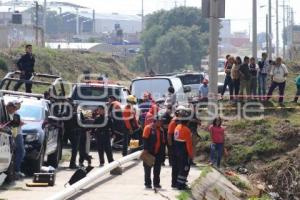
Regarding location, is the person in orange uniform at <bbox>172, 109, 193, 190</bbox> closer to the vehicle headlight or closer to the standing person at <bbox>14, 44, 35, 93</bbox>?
the vehicle headlight

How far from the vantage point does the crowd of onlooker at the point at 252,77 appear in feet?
100

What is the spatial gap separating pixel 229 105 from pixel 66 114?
9422 millimetres

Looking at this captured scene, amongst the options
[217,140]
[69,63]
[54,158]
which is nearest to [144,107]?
[217,140]

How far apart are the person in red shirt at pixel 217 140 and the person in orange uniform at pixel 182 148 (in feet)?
18.1

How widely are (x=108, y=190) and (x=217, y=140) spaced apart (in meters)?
6.43

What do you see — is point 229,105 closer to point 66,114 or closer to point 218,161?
point 218,161

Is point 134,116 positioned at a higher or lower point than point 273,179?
higher

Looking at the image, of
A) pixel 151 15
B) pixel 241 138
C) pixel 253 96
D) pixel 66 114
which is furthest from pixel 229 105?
pixel 151 15

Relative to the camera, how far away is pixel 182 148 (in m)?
17.0

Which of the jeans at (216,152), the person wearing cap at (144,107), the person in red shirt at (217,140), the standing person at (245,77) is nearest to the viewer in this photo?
the person in red shirt at (217,140)

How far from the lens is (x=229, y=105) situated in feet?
98.8

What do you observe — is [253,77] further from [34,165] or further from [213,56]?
[34,165]

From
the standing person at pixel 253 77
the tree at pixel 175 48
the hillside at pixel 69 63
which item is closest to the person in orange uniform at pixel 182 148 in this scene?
the standing person at pixel 253 77

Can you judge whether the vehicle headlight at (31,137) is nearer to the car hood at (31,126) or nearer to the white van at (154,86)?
the car hood at (31,126)
